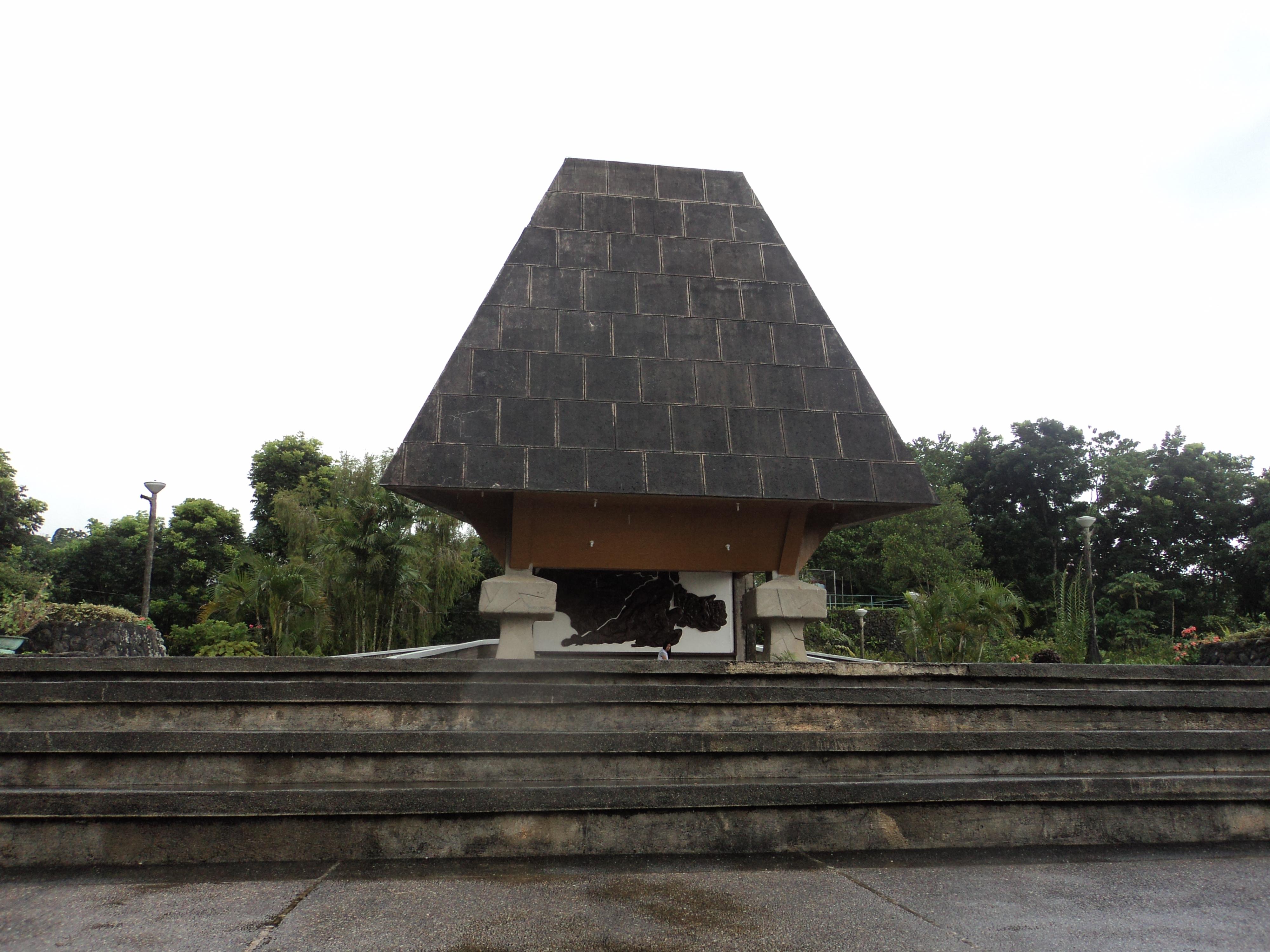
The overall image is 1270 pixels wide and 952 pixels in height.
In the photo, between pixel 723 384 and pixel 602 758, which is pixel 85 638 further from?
pixel 602 758

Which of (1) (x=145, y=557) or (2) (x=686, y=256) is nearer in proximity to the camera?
(2) (x=686, y=256)

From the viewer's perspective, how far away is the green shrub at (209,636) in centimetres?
1948

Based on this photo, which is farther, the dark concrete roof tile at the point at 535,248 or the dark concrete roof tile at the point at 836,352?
the dark concrete roof tile at the point at 535,248

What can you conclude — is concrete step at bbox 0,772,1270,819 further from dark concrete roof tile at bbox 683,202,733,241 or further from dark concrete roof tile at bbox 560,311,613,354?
dark concrete roof tile at bbox 683,202,733,241

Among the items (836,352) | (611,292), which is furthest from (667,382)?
(836,352)

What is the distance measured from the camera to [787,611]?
8.20 m

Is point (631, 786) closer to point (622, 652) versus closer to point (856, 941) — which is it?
point (856, 941)

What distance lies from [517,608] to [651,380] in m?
2.71

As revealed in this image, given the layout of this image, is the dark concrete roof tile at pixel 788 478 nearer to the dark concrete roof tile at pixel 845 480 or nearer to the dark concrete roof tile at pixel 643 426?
the dark concrete roof tile at pixel 845 480

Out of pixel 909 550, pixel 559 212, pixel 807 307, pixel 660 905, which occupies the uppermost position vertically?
pixel 559 212

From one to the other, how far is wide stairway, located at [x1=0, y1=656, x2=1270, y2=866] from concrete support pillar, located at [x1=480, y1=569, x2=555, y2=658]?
2.35m

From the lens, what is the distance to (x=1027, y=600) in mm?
38781

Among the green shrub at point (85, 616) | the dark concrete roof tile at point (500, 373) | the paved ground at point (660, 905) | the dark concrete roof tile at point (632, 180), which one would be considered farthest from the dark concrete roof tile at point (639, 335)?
the green shrub at point (85, 616)

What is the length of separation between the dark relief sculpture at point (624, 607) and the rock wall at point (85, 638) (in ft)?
18.3
